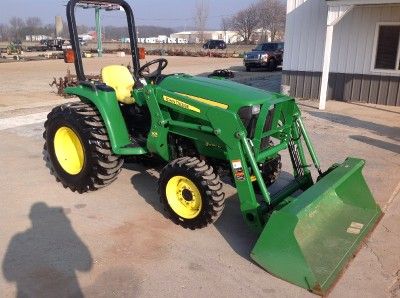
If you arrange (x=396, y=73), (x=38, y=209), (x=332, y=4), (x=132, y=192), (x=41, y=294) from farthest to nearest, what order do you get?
(x=396, y=73) → (x=332, y=4) → (x=132, y=192) → (x=38, y=209) → (x=41, y=294)

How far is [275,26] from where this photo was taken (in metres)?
73.2

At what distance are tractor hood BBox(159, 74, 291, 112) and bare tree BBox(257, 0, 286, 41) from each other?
7037 centimetres

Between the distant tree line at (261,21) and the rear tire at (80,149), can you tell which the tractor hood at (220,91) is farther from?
the distant tree line at (261,21)

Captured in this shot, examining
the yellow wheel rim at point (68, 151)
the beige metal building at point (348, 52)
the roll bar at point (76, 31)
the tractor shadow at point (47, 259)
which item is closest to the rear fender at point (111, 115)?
the roll bar at point (76, 31)

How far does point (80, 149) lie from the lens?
14.8 feet

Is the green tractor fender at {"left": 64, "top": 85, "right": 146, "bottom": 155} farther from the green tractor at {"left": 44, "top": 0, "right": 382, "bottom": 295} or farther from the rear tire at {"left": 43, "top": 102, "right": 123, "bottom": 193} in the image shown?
the rear tire at {"left": 43, "top": 102, "right": 123, "bottom": 193}

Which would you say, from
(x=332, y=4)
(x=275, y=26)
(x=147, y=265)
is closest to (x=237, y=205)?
(x=147, y=265)

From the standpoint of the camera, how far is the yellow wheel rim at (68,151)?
4.59 m

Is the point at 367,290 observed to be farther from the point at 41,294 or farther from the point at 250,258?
the point at 41,294

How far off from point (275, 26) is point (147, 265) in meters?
75.4

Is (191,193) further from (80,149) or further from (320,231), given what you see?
(80,149)

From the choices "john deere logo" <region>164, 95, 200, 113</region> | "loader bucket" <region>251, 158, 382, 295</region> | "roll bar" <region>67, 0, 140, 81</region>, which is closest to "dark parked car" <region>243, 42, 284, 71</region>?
"roll bar" <region>67, 0, 140, 81</region>

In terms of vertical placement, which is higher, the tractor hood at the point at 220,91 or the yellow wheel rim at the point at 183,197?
the tractor hood at the point at 220,91

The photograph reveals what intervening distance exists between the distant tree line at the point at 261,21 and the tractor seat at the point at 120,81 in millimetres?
70182
